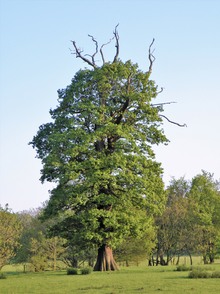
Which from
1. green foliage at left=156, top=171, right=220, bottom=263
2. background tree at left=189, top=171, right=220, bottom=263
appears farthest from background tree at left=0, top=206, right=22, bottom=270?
background tree at left=189, top=171, right=220, bottom=263

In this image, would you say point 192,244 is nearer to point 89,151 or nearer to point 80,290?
point 89,151

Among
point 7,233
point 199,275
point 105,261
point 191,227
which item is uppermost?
point 191,227

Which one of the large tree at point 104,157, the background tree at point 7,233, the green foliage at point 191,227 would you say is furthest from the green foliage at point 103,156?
the green foliage at point 191,227

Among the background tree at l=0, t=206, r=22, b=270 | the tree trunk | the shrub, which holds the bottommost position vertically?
the shrub

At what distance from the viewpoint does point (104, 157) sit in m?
42.8

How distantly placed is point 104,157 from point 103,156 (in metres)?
0.37

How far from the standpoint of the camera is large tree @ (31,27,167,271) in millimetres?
42281

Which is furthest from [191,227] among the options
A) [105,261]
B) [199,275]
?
[199,275]

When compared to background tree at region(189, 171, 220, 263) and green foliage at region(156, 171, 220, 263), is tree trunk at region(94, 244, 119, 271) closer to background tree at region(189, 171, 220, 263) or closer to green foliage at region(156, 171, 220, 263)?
green foliage at region(156, 171, 220, 263)

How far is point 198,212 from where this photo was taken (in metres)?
74.5

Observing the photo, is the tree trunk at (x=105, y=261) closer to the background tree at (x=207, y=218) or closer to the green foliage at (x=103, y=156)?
the green foliage at (x=103, y=156)

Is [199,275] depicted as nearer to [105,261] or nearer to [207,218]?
[105,261]

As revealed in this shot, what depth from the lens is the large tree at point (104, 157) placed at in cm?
4228

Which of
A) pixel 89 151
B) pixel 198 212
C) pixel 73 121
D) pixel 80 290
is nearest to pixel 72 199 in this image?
pixel 89 151
